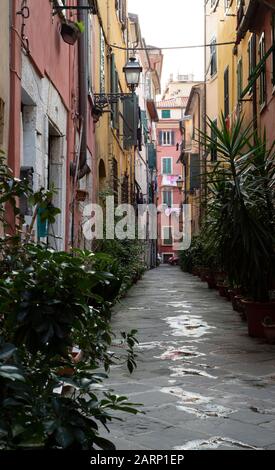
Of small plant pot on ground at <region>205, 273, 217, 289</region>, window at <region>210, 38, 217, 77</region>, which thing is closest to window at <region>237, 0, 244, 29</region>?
window at <region>210, 38, 217, 77</region>

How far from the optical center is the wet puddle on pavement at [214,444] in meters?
3.92

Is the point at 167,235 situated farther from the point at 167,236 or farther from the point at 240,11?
the point at 240,11

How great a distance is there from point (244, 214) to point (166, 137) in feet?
195

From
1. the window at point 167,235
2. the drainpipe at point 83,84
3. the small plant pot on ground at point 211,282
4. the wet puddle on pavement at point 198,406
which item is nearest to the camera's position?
the wet puddle on pavement at point 198,406

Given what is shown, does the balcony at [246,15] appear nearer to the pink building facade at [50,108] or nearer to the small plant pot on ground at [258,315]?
the pink building facade at [50,108]

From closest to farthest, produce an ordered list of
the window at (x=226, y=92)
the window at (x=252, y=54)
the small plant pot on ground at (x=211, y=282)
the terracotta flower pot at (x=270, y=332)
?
the terracotta flower pot at (x=270, y=332) < the window at (x=252, y=54) < the small plant pot on ground at (x=211, y=282) < the window at (x=226, y=92)

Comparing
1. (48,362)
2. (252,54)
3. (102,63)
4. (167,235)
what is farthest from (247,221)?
(167,235)

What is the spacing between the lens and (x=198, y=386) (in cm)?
579

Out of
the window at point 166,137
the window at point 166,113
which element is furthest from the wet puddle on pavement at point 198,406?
the window at point 166,113

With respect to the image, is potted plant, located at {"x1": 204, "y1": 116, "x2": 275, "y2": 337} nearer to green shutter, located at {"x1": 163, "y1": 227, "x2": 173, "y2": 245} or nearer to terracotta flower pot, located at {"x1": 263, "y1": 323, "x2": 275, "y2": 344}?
terracotta flower pot, located at {"x1": 263, "y1": 323, "x2": 275, "y2": 344}

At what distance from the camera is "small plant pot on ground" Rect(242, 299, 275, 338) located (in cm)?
842

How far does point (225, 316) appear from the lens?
11289 millimetres

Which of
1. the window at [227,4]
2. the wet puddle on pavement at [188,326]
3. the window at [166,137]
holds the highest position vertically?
the window at [166,137]
